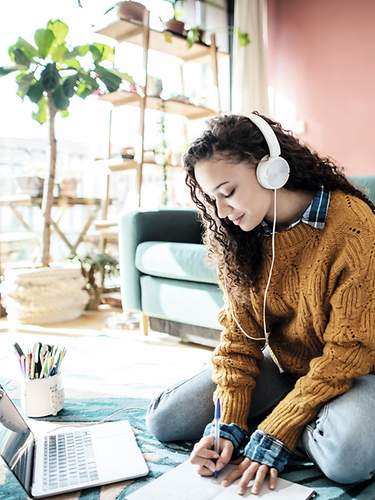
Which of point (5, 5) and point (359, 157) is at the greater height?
point (5, 5)

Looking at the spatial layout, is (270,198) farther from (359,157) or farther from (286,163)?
(359,157)

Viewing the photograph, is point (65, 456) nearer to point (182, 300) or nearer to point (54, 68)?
point (182, 300)

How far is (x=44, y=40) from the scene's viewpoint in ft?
8.00

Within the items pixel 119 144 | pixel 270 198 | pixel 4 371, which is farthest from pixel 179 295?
pixel 119 144

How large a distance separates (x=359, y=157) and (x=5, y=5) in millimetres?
2291

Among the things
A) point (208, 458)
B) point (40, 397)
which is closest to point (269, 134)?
point (208, 458)

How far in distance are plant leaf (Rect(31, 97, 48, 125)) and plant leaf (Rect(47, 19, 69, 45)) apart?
0.97ft

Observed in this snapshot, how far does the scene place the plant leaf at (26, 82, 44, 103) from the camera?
2477mm

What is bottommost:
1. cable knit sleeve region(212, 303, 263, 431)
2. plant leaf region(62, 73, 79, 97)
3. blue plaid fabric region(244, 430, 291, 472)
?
blue plaid fabric region(244, 430, 291, 472)

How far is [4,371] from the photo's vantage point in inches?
71.4

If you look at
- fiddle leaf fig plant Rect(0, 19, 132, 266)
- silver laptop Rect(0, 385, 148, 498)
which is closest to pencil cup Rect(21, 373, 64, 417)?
silver laptop Rect(0, 385, 148, 498)

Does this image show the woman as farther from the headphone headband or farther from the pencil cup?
the pencil cup

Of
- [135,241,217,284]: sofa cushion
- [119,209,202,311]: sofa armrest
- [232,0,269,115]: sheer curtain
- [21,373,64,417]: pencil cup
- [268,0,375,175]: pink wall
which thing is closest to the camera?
[21,373,64,417]: pencil cup

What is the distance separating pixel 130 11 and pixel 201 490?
2.43 m
